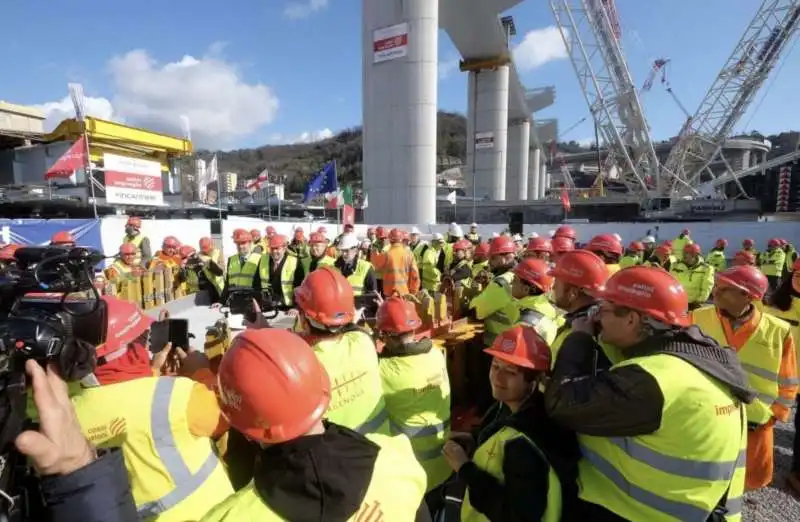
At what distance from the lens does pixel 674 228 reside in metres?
17.0

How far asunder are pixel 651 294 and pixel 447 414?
1395mm

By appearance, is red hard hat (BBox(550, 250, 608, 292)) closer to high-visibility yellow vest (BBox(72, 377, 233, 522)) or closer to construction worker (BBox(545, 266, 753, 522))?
construction worker (BBox(545, 266, 753, 522))

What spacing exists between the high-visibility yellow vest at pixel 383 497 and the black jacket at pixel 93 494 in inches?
9.0

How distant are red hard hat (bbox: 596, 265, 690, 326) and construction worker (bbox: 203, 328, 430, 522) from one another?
3.86 ft

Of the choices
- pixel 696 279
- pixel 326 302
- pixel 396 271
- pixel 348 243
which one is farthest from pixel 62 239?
pixel 696 279

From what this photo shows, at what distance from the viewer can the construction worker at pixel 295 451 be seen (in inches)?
38.0

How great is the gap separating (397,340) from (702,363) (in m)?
1.50

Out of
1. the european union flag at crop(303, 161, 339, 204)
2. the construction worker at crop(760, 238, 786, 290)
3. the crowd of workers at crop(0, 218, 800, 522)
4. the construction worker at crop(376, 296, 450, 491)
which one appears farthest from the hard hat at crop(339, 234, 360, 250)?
the construction worker at crop(760, 238, 786, 290)

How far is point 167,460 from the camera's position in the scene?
4.73 ft

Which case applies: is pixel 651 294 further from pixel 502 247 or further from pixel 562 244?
pixel 562 244

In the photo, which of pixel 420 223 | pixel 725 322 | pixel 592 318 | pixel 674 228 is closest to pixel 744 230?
pixel 674 228

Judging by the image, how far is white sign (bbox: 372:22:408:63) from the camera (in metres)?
17.1

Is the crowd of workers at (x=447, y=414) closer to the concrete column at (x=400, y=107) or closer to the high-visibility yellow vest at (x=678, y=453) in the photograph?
the high-visibility yellow vest at (x=678, y=453)

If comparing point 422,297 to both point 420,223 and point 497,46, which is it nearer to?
point 420,223
